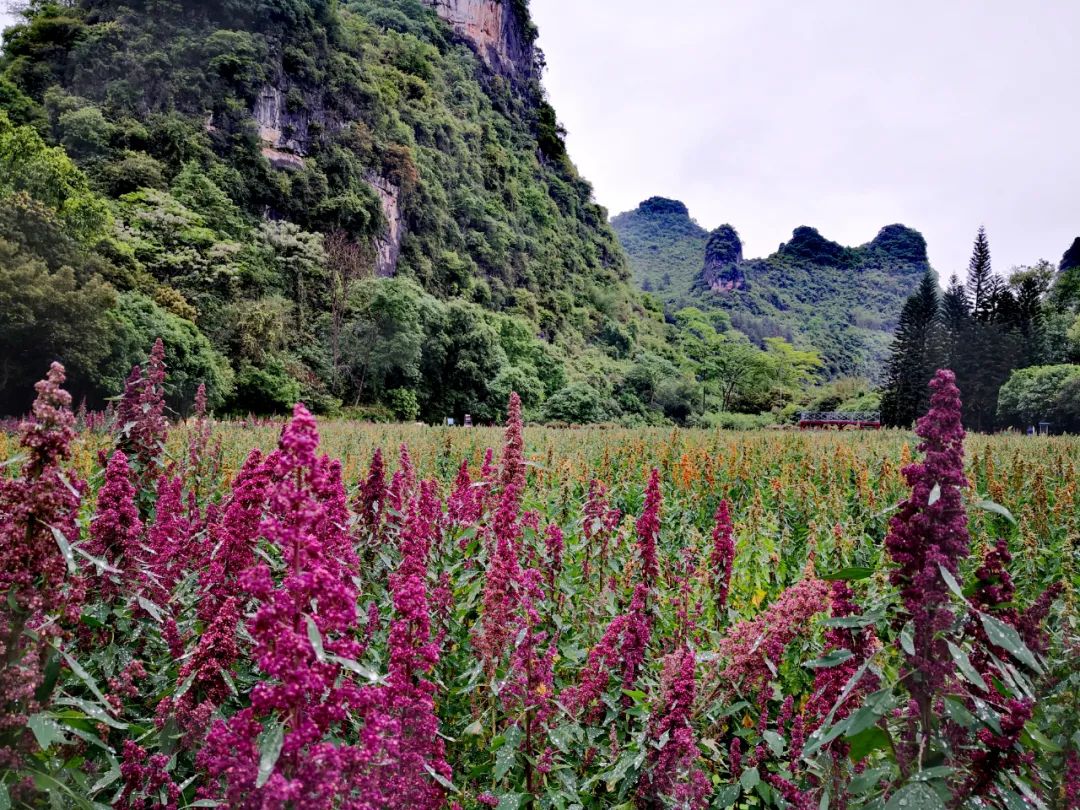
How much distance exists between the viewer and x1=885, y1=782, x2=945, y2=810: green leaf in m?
1.04

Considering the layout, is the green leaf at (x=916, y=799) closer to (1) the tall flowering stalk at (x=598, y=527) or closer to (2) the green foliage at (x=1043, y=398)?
(1) the tall flowering stalk at (x=598, y=527)

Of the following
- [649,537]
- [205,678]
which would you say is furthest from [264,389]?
[205,678]

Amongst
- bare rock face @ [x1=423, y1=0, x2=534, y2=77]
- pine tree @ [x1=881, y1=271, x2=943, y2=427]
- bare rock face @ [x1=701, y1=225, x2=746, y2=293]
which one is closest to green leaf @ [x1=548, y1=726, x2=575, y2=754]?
pine tree @ [x1=881, y1=271, x2=943, y2=427]

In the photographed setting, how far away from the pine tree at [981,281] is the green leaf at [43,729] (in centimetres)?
5501

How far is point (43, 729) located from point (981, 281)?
187ft

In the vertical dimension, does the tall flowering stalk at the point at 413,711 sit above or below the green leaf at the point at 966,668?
below

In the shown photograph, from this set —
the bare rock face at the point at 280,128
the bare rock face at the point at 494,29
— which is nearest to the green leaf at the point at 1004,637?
the bare rock face at the point at 280,128

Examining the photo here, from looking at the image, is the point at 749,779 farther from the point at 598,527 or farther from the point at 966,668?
the point at 598,527

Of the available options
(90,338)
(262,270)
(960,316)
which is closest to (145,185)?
(262,270)

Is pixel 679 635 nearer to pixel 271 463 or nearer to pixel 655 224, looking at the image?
pixel 271 463

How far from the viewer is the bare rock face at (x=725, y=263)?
129375 millimetres

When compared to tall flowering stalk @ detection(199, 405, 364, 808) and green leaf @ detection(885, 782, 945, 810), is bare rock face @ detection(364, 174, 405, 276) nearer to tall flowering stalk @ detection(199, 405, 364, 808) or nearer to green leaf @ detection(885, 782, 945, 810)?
tall flowering stalk @ detection(199, 405, 364, 808)

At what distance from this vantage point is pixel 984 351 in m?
41.2

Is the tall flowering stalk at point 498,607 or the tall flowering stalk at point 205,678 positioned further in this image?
the tall flowering stalk at point 498,607
